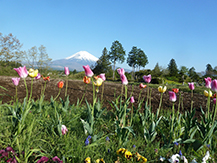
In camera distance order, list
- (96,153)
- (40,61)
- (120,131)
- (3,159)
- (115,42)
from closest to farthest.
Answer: (3,159) < (96,153) < (120,131) < (40,61) < (115,42)

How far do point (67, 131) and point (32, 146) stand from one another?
0.42 metres

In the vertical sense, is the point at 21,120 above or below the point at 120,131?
above

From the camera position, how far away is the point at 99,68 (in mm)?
32062

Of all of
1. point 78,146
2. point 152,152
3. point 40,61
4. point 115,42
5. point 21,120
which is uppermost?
point 115,42

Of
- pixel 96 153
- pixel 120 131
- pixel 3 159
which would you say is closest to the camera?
pixel 3 159

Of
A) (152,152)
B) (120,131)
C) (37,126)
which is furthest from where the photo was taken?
(37,126)

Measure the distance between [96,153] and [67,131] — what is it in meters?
0.53

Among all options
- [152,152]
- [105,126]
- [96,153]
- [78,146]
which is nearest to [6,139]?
[78,146]

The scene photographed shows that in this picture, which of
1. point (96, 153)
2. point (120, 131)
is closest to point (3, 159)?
point (96, 153)

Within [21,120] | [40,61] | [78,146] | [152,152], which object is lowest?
[152,152]

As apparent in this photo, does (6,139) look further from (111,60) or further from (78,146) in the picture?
(111,60)

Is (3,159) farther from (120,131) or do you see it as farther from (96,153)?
(120,131)

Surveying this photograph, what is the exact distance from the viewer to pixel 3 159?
1.54 m

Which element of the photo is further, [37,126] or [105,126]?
[105,126]
